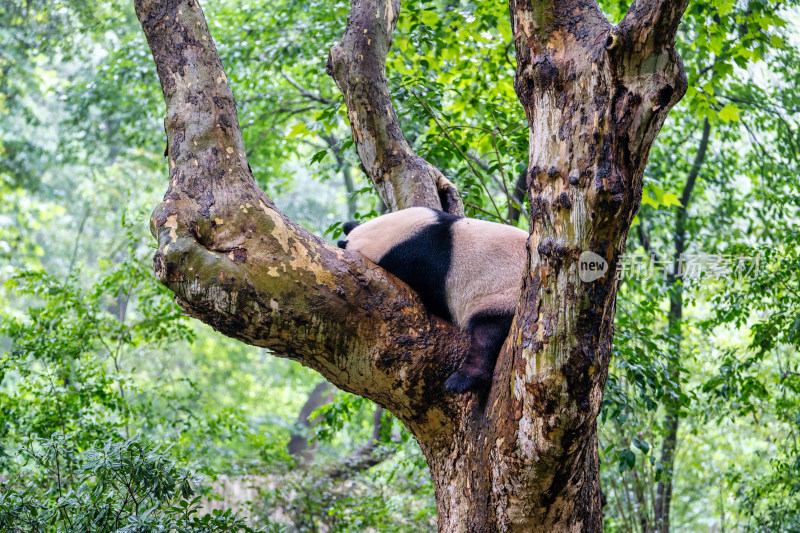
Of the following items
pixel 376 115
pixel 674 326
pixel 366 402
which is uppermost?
pixel 376 115

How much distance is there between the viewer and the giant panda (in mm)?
2672

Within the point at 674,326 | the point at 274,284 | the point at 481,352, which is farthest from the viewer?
the point at 674,326

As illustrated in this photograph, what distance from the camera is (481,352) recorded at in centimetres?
256

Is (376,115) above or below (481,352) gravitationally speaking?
above

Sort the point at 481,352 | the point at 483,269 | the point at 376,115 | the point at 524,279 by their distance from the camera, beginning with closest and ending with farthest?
the point at 524,279, the point at 481,352, the point at 483,269, the point at 376,115

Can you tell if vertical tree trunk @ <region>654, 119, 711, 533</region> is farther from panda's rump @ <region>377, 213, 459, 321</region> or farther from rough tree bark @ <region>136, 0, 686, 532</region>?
rough tree bark @ <region>136, 0, 686, 532</region>

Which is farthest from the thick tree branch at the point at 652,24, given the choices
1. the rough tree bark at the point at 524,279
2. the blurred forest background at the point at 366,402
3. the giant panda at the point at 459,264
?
the blurred forest background at the point at 366,402

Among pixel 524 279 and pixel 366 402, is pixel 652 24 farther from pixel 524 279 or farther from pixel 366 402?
pixel 366 402

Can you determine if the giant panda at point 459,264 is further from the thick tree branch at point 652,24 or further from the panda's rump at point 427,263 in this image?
the thick tree branch at point 652,24

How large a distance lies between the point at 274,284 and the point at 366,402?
4.69 metres

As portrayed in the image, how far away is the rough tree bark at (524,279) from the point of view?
1.94m

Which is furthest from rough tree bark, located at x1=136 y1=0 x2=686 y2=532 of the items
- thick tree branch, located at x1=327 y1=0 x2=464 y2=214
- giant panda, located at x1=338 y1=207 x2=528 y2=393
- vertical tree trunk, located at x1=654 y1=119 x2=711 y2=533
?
vertical tree trunk, located at x1=654 y1=119 x2=711 y2=533

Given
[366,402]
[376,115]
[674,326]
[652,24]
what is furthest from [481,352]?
[366,402]

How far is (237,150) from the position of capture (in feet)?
8.74
